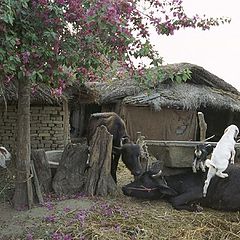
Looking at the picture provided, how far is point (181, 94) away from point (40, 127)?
16.1 feet

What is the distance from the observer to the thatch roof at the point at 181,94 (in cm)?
1340

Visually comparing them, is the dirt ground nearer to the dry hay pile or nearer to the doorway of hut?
the dry hay pile

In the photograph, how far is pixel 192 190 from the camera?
6680 millimetres

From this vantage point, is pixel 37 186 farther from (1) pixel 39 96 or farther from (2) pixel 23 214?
(1) pixel 39 96

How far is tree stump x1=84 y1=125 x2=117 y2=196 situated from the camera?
22.0ft

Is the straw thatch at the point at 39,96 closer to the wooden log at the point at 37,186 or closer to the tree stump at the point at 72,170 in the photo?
the tree stump at the point at 72,170

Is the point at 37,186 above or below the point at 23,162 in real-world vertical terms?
below

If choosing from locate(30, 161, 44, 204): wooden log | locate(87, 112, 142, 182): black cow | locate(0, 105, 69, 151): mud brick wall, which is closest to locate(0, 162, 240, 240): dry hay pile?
locate(30, 161, 44, 204): wooden log

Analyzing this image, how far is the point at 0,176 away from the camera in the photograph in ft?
25.4

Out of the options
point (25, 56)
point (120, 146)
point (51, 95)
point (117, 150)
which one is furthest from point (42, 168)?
point (51, 95)

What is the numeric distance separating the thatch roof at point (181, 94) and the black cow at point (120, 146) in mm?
4290

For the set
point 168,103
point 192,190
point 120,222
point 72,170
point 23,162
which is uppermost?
point 168,103

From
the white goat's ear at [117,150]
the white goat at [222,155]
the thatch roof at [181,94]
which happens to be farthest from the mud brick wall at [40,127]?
the white goat at [222,155]

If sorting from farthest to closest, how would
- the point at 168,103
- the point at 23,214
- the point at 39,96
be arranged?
1. the point at 168,103
2. the point at 39,96
3. the point at 23,214
